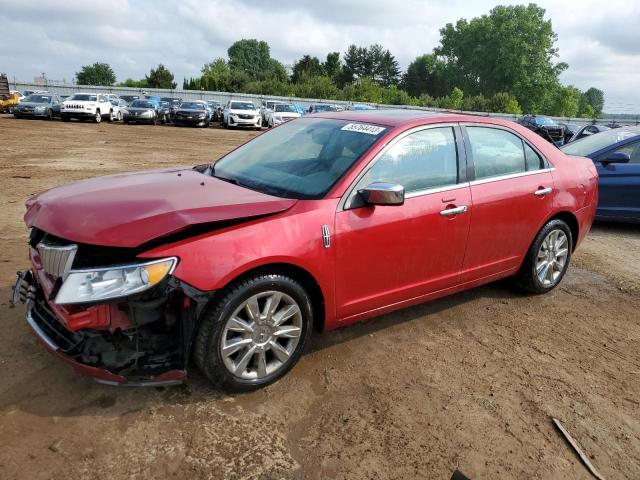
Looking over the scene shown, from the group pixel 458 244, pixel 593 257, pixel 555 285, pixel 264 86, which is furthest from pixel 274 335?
pixel 264 86

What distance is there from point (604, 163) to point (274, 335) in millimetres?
6401

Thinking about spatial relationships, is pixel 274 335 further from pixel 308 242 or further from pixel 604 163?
pixel 604 163

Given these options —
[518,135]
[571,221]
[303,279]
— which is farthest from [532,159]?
[303,279]

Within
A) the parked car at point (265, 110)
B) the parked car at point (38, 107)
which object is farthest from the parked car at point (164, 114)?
the parked car at point (265, 110)

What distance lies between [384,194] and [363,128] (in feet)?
2.67

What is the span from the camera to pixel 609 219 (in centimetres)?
750

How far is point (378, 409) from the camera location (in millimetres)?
2961

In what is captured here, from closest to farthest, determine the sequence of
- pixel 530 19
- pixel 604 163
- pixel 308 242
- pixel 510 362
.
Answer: pixel 308 242 → pixel 510 362 → pixel 604 163 → pixel 530 19

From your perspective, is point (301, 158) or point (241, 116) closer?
point (301, 158)

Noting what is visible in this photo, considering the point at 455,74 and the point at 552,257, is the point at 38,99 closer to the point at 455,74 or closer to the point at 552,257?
the point at 552,257

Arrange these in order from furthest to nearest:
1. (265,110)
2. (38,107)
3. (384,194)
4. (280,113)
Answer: (265,110) → (280,113) → (38,107) → (384,194)

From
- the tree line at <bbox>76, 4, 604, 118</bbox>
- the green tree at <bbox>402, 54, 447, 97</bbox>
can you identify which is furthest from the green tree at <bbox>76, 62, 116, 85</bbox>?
the green tree at <bbox>402, 54, 447, 97</bbox>

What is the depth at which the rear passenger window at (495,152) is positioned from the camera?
4008mm

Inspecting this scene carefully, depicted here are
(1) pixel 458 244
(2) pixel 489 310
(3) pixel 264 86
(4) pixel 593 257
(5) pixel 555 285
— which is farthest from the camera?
(3) pixel 264 86
